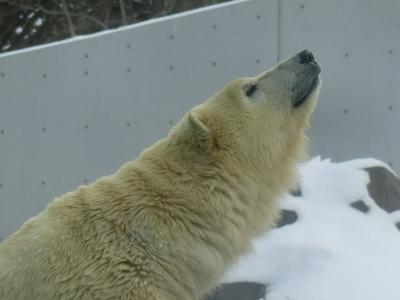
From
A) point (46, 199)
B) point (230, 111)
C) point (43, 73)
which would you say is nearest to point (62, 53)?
point (43, 73)

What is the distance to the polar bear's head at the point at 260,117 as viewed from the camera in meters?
2.79

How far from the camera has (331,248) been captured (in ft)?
13.3

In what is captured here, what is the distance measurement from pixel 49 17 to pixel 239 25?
717 cm

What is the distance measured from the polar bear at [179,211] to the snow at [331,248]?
0.67 m

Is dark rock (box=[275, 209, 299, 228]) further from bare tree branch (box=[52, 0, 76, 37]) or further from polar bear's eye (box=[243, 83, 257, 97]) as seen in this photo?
bare tree branch (box=[52, 0, 76, 37])

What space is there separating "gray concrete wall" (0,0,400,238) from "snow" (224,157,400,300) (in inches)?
28.1

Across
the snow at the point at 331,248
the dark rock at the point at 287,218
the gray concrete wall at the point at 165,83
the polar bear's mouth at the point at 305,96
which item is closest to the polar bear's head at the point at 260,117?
the polar bear's mouth at the point at 305,96

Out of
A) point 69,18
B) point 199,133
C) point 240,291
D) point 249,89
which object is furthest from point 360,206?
point 69,18

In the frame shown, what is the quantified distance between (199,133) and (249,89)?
274 mm

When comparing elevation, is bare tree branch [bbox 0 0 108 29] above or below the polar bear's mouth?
below

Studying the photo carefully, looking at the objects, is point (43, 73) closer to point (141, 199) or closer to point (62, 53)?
point (62, 53)

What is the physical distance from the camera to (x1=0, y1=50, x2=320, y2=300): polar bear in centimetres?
267

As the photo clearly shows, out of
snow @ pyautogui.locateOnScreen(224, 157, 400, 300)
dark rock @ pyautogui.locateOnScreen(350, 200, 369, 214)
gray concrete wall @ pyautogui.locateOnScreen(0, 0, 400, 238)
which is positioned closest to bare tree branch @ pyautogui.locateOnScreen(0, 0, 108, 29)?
gray concrete wall @ pyautogui.locateOnScreen(0, 0, 400, 238)

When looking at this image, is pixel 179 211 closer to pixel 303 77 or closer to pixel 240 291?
pixel 303 77
